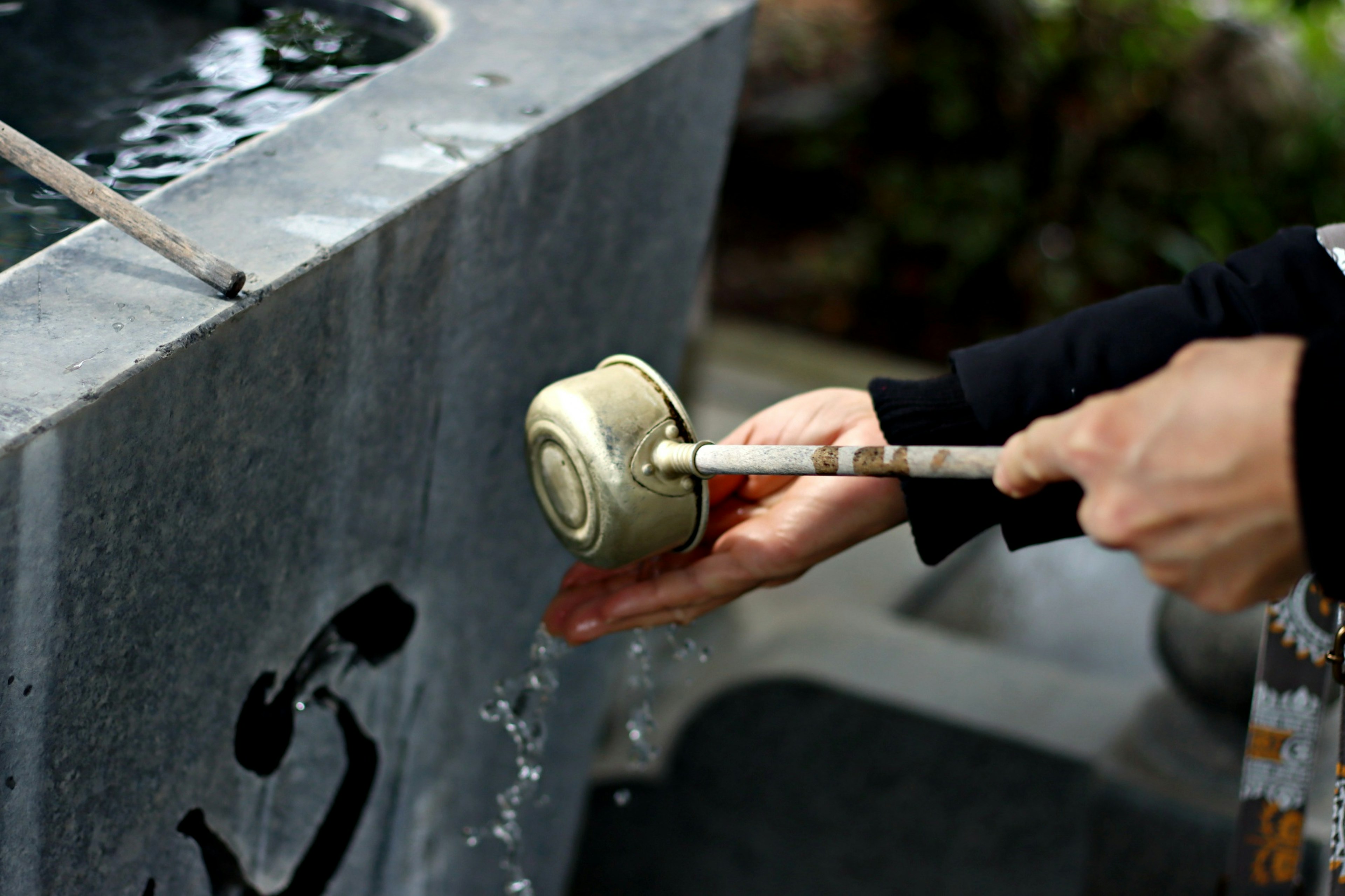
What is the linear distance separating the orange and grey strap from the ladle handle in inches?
25.2

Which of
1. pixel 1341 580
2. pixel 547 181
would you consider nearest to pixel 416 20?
pixel 547 181

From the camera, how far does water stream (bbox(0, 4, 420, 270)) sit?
54.3 inches

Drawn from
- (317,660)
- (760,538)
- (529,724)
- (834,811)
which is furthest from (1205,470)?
(834,811)

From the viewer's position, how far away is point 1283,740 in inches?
60.0

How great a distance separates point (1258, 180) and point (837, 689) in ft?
13.8

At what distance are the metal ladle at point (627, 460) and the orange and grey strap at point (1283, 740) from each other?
A: 1.95 ft

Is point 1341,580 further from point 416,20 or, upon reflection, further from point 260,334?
point 416,20

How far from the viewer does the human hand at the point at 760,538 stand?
1.42 m

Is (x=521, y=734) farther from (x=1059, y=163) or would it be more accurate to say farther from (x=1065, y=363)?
(x=1059, y=163)

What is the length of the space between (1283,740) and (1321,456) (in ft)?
2.92

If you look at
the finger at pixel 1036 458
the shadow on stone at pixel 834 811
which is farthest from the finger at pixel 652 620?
the shadow on stone at pixel 834 811

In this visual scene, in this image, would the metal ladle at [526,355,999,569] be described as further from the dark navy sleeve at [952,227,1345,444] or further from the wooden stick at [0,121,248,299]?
the wooden stick at [0,121,248,299]

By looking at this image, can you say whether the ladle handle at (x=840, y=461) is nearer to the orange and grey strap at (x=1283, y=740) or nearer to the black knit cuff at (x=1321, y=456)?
the black knit cuff at (x=1321, y=456)

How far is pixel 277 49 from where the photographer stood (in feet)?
6.17
